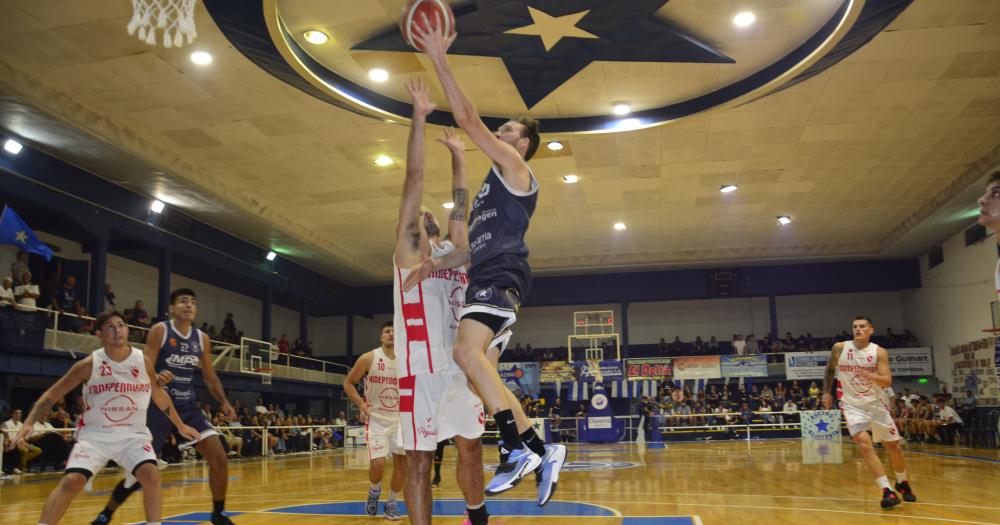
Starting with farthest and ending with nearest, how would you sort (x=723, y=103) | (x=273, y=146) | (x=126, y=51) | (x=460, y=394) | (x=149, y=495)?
(x=273, y=146) → (x=723, y=103) → (x=126, y=51) → (x=149, y=495) → (x=460, y=394)

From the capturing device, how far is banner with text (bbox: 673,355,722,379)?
2680cm

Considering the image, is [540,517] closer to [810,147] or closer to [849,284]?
[810,147]

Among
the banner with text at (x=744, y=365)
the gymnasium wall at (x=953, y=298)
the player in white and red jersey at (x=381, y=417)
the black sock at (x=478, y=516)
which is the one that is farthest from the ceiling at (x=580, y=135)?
the black sock at (x=478, y=516)

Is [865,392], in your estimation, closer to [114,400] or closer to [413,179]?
[413,179]

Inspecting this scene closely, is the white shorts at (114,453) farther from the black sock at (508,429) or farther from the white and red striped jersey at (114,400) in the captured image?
the black sock at (508,429)

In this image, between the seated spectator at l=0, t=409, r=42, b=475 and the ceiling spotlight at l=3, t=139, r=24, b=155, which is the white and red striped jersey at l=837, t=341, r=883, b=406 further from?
the ceiling spotlight at l=3, t=139, r=24, b=155

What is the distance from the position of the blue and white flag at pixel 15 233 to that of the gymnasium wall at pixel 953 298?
21.9 meters

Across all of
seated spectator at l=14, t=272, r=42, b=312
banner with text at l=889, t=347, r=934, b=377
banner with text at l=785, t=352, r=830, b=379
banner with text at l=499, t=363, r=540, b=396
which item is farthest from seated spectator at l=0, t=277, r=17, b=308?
banner with text at l=889, t=347, r=934, b=377

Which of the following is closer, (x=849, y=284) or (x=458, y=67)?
(x=458, y=67)

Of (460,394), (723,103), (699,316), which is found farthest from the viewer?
(699,316)

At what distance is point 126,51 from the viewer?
37.6 feet

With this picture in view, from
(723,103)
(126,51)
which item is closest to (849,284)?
(723,103)

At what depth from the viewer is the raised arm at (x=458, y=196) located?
14.5 ft

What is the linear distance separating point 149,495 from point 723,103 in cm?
1105
